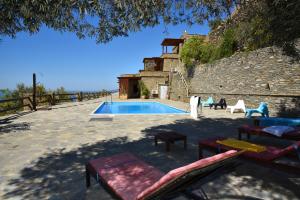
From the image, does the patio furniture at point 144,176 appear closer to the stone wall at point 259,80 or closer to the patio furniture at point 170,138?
the patio furniture at point 170,138

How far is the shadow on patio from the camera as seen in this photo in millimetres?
3691

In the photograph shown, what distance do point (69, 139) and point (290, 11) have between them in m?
7.25

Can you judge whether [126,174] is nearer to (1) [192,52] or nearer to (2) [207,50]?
(2) [207,50]

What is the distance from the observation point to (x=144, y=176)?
3154 mm

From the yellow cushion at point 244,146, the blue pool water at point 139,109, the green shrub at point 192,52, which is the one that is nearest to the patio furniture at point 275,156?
the yellow cushion at point 244,146

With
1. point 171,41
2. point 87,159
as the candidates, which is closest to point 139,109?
point 87,159

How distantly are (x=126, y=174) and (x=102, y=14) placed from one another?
3440mm

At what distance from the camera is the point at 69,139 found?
7438mm

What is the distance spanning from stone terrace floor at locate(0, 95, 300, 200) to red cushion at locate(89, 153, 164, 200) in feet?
1.62

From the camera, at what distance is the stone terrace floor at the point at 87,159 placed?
148 inches

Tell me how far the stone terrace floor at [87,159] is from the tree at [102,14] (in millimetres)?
2756

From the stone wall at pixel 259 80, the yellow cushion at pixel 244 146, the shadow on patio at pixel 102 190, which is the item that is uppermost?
the stone wall at pixel 259 80

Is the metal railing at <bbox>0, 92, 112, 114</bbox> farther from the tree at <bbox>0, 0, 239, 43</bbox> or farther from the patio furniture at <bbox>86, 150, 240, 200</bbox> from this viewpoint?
the patio furniture at <bbox>86, 150, 240, 200</bbox>

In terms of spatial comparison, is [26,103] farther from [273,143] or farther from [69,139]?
[273,143]
